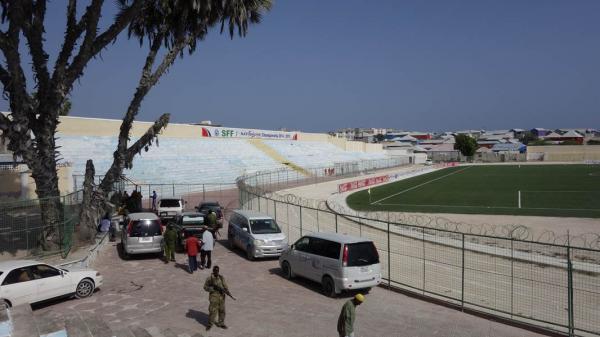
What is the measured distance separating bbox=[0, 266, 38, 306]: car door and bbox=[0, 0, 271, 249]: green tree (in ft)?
23.8

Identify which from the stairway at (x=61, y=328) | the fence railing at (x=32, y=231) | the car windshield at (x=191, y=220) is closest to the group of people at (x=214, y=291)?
the stairway at (x=61, y=328)

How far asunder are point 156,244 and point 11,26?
10241 mm

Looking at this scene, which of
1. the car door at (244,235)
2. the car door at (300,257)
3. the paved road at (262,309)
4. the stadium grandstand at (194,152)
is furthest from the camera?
the stadium grandstand at (194,152)

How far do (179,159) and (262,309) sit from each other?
148ft

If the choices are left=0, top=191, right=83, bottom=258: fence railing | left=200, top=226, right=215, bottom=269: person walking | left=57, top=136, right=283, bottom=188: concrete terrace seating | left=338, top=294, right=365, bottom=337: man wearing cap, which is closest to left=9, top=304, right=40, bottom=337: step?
left=338, top=294, right=365, bottom=337: man wearing cap

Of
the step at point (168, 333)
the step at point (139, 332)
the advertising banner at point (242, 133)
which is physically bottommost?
the step at point (168, 333)

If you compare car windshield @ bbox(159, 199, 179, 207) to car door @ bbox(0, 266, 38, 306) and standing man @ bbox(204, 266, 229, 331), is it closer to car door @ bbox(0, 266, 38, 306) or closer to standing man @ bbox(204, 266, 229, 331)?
car door @ bbox(0, 266, 38, 306)

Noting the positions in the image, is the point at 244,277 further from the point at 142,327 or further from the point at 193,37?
the point at 193,37

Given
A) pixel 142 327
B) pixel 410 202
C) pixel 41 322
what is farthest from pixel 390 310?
pixel 410 202

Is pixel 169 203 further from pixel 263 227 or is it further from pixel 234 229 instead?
pixel 263 227

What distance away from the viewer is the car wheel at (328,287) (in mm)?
14827

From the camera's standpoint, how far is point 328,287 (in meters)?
15.1

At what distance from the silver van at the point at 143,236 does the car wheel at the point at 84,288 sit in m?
5.11

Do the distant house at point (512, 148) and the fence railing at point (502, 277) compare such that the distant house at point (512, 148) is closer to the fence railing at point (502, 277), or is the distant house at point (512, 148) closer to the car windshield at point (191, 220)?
the fence railing at point (502, 277)
